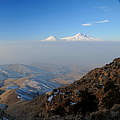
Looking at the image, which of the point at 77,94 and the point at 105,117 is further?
the point at 77,94

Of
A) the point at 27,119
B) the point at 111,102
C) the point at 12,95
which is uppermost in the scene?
the point at 111,102

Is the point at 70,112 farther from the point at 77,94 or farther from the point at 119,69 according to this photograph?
the point at 119,69

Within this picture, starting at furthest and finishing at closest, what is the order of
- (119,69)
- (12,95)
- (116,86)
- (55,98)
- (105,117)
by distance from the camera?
(12,95), (119,69), (55,98), (116,86), (105,117)

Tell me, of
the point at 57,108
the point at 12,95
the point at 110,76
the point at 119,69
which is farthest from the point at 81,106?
the point at 12,95

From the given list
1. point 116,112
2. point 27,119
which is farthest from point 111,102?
point 27,119

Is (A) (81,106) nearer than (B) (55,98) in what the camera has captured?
Yes

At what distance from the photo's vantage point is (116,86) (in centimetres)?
1288

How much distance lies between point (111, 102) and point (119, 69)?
5.65 metres

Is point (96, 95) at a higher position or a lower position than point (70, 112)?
higher

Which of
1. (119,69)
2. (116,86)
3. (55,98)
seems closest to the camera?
(116,86)

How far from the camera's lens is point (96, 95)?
13102 millimetres

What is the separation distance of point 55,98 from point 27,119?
10.8 feet

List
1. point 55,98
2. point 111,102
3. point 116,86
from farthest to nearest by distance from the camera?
point 55,98, point 116,86, point 111,102

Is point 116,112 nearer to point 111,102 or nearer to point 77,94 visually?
point 111,102
